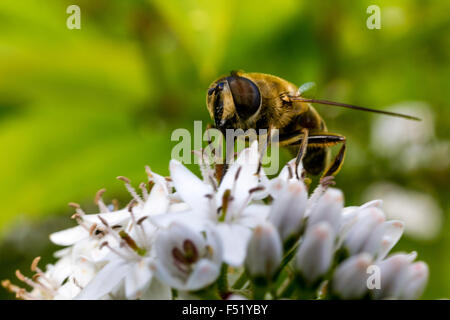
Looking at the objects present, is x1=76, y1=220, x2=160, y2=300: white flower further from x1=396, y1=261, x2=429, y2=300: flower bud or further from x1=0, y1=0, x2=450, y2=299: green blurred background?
x1=0, y1=0, x2=450, y2=299: green blurred background

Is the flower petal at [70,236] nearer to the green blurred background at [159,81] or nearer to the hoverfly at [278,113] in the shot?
the hoverfly at [278,113]

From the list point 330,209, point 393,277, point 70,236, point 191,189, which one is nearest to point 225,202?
point 191,189

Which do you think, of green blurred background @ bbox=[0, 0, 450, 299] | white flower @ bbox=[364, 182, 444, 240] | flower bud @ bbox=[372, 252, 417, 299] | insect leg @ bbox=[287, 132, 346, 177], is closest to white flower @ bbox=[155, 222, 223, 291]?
flower bud @ bbox=[372, 252, 417, 299]

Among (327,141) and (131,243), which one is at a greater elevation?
(327,141)

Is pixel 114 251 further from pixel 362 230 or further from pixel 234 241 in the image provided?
pixel 362 230

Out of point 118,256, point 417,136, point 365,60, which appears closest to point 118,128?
point 365,60

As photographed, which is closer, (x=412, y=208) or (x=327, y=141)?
(x=327, y=141)
